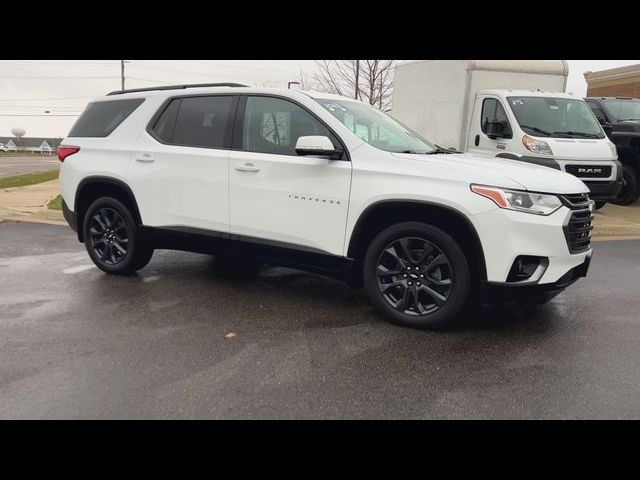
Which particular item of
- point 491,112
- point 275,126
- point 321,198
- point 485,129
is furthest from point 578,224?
point 491,112

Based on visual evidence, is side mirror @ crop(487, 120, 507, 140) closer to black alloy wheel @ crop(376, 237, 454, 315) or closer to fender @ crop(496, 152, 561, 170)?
fender @ crop(496, 152, 561, 170)

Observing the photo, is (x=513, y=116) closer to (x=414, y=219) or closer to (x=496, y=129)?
(x=496, y=129)

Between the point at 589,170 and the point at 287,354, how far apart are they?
23.1 ft

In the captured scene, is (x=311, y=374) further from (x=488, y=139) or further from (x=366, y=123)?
(x=488, y=139)

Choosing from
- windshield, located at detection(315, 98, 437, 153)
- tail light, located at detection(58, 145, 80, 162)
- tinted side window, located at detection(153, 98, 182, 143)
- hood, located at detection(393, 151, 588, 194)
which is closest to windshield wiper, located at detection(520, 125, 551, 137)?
windshield, located at detection(315, 98, 437, 153)

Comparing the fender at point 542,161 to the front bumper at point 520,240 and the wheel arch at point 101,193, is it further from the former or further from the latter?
the wheel arch at point 101,193

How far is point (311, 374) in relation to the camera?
3.46 meters

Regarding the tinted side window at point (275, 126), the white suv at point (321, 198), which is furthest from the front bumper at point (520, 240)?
the tinted side window at point (275, 126)

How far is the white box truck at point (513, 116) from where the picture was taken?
8750mm

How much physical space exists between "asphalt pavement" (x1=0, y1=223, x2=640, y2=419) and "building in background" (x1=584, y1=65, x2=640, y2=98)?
15416 millimetres

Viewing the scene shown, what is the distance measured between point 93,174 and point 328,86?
2199 centimetres

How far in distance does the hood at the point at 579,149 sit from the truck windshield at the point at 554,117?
0.66 feet

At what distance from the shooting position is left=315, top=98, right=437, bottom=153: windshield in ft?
15.2
